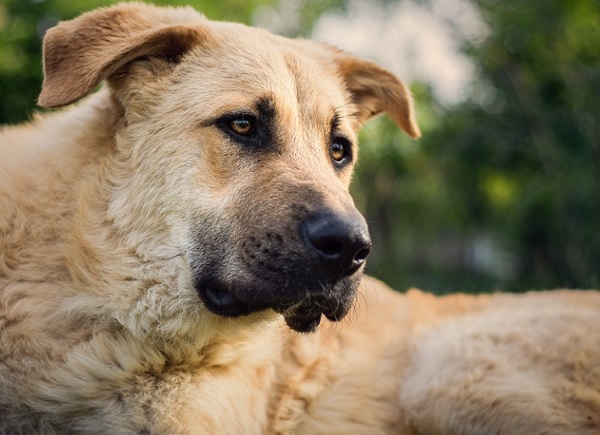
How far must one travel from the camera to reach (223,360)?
3.62m

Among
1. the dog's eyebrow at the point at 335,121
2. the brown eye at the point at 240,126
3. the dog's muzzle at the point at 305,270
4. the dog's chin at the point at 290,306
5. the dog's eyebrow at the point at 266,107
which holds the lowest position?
the dog's chin at the point at 290,306

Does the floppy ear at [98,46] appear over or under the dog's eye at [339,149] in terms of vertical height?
over

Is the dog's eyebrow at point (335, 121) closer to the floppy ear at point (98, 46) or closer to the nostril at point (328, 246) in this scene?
the floppy ear at point (98, 46)

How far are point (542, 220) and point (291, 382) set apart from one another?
15.0m

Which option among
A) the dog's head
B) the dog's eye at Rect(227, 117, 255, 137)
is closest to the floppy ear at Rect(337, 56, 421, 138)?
the dog's head

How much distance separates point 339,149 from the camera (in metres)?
3.93

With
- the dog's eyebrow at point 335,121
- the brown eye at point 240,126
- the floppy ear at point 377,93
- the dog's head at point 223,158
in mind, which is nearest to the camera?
the dog's head at point 223,158

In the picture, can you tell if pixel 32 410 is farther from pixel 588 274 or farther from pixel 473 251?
pixel 473 251

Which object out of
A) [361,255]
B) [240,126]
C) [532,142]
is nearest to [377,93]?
[240,126]

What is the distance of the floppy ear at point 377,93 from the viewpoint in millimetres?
4375

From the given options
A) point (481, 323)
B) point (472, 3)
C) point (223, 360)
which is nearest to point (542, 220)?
point (472, 3)

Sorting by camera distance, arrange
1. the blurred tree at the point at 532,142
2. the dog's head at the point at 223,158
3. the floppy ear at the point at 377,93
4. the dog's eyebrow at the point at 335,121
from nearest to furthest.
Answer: the dog's head at the point at 223,158 → the dog's eyebrow at the point at 335,121 → the floppy ear at the point at 377,93 → the blurred tree at the point at 532,142

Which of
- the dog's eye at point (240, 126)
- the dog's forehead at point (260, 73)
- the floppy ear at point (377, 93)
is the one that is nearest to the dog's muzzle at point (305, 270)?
the dog's eye at point (240, 126)

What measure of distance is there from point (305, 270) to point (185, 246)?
2.30ft
